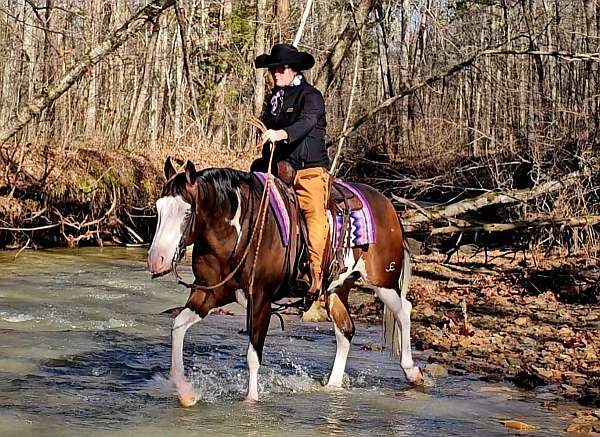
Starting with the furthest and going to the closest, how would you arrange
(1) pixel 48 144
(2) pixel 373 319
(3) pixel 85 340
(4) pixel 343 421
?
(1) pixel 48 144 < (2) pixel 373 319 < (3) pixel 85 340 < (4) pixel 343 421

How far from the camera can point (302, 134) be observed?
652cm

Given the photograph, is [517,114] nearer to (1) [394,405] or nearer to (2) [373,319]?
(2) [373,319]

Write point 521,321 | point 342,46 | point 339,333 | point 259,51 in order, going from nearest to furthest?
point 339,333
point 521,321
point 342,46
point 259,51

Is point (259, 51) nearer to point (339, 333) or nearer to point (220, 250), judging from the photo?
point (339, 333)

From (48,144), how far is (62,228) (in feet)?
6.23

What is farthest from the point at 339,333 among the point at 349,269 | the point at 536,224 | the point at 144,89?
the point at 144,89

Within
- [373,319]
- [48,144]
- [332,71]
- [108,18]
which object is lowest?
[373,319]

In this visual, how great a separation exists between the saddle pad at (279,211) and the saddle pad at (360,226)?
0.77 m

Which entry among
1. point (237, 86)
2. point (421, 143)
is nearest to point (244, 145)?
point (237, 86)

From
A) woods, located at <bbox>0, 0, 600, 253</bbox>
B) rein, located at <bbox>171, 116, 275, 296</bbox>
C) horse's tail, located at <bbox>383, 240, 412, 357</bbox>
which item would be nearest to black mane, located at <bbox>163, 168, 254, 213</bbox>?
rein, located at <bbox>171, 116, 275, 296</bbox>

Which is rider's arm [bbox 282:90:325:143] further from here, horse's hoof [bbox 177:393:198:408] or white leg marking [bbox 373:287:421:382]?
horse's hoof [bbox 177:393:198:408]

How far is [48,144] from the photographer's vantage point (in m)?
18.3

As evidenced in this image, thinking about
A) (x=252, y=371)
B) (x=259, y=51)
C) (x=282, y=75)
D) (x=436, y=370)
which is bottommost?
(x=436, y=370)

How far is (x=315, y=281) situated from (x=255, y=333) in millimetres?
773
